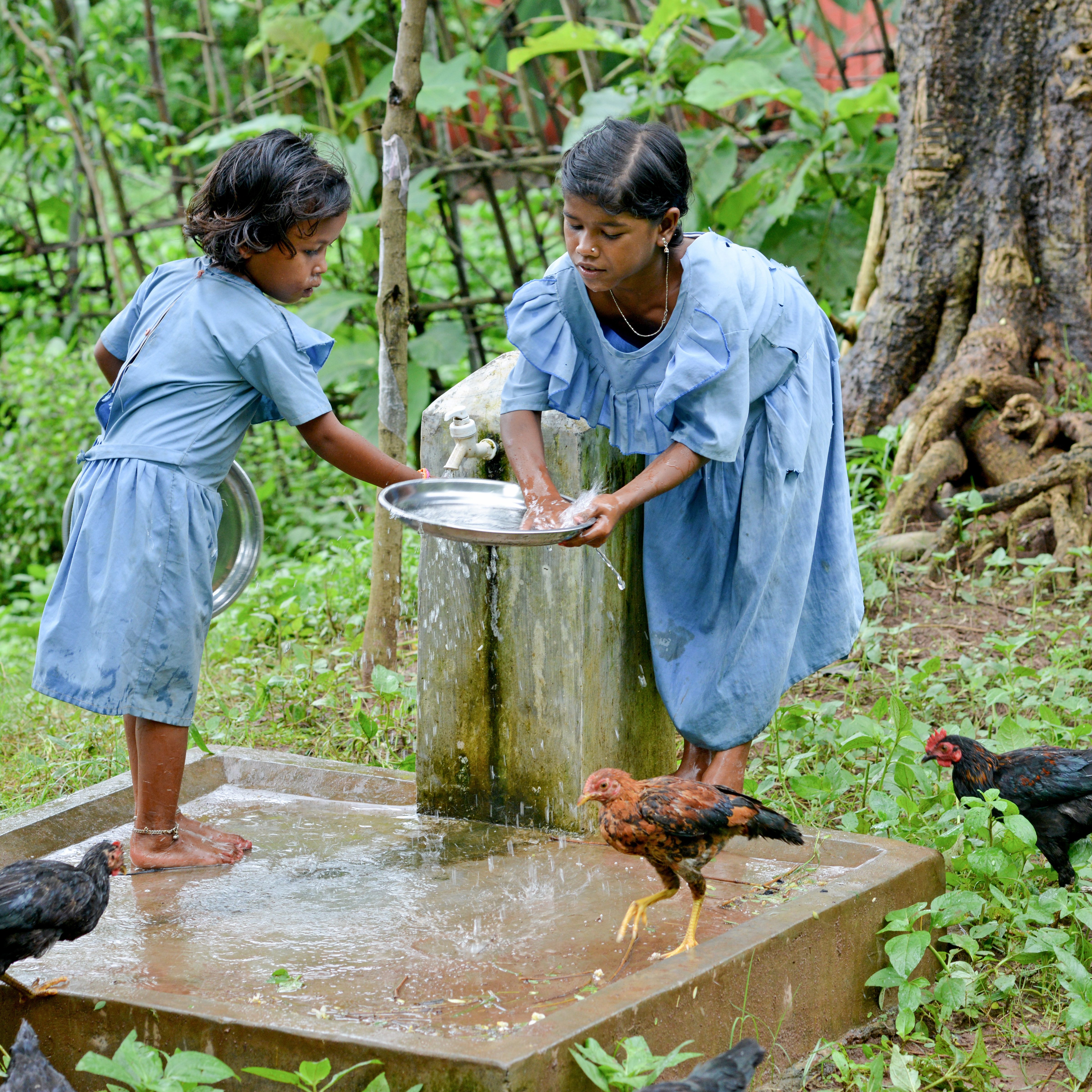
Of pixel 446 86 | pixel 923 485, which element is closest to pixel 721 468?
pixel 923 485

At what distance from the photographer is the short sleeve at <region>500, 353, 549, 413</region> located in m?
3.30

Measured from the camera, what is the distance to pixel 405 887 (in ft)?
10.2

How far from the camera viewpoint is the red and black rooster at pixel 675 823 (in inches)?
103

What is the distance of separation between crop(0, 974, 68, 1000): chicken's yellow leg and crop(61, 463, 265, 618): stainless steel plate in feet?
→ 4.44

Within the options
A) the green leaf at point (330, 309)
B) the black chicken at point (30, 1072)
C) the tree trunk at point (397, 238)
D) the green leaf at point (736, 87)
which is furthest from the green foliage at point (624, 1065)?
the green leaf at point (330, 309)

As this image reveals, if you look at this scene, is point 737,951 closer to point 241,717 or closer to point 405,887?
point 405,887

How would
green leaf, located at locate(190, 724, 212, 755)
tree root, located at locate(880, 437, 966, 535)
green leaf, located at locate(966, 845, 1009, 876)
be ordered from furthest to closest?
tree root, located at locate(880, 437, 966, 535) < green leaf, located at locate(190, 724, 212, 755) < green leaf, located at locate(966, 845, 1009, 876)

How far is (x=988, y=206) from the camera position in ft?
19.6

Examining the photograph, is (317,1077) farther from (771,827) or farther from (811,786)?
(811,786)

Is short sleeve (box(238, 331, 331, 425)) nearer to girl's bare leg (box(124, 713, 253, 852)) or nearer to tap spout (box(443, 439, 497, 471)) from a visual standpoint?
tap spout (box(443, 439, 497, 471))

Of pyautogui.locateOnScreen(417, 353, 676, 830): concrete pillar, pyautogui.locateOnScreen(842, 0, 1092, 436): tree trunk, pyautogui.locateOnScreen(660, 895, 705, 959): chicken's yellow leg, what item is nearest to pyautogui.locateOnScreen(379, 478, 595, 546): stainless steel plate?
pyautogui.locateOnScreen(417, 353, 676, 830): concrete pillar

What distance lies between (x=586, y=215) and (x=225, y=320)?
0.91m

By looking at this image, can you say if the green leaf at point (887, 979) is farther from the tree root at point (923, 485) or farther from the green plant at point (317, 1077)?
the tree root at point (923, 485)

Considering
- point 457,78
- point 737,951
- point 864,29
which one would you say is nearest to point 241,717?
point 737,951
